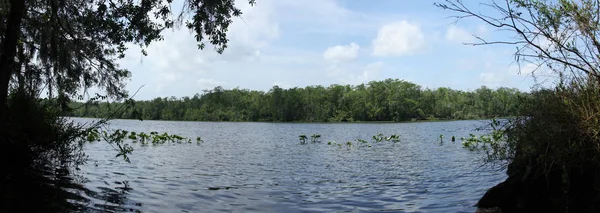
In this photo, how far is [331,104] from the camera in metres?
128

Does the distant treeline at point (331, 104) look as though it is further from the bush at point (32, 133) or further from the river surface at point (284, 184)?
the bush at point (32, 133)

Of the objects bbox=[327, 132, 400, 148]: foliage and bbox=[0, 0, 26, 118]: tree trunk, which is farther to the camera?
bbox=[327, 132, 400, 148]: foliage

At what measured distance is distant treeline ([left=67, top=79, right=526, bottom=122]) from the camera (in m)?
117

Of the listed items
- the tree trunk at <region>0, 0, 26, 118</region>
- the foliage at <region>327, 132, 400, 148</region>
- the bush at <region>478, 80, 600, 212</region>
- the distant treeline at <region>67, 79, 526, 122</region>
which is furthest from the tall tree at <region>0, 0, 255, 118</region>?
the distant treeline at <region>67, 79, 526, 122</region>

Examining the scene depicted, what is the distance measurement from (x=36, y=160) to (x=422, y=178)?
12157 mm

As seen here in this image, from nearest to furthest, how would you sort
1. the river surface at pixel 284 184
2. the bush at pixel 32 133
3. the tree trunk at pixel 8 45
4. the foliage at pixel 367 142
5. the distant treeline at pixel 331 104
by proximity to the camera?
1. the tree trunk at pixel 8 45
2. the river surface at pixel 284 184
3. the bush at pixel 32 133
4. the foliage at pixel 367 142
5. the distant treeline at pixel 331 104

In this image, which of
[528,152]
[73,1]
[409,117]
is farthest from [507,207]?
[409,117]

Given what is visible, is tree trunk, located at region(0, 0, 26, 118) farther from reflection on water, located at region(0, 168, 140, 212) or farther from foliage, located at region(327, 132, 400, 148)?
foliage, located at region(327, 132, 400, 148)

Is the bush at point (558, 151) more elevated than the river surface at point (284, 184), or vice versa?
the bush at point (558, 151)

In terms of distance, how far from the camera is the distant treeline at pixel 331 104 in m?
117

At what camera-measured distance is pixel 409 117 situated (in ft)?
379

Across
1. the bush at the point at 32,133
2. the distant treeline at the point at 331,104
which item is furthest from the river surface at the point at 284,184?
the distant treeline at the point at 331,104

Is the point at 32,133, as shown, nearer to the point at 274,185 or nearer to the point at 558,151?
the point at 274,185

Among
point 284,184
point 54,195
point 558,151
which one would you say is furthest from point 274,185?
point 558,151
